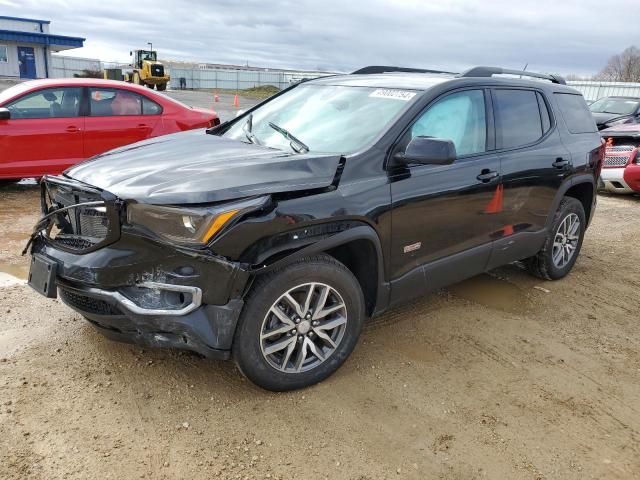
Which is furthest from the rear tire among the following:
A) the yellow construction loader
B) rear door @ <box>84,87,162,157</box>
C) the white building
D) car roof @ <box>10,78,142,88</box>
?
the white building

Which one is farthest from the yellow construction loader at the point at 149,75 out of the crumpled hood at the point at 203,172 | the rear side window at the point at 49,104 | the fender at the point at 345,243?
the fender at the point at 345,243

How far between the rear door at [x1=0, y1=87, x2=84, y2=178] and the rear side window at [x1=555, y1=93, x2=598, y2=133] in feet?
19.6

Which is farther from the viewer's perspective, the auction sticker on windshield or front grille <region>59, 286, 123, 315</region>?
the auction sticker on windshield

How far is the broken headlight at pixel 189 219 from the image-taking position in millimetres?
2658

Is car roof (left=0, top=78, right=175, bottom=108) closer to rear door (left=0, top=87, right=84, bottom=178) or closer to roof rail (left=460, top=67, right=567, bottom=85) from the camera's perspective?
rear door (left=0, top=87, right=84, bottom=178)

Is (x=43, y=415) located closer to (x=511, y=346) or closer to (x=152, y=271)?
(x=152, y=271)

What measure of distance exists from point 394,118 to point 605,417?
2096mm

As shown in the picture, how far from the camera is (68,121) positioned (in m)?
7.44

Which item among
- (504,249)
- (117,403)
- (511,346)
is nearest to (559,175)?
(504,249)

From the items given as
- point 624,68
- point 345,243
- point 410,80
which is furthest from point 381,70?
point 624,68

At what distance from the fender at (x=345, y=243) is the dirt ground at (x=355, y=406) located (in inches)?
17.2

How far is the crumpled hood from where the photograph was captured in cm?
275

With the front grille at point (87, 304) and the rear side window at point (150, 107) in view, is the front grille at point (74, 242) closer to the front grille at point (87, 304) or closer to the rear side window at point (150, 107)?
the front grille at point (87, 304)

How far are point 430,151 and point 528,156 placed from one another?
1533 mm
